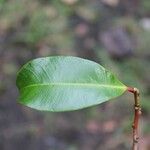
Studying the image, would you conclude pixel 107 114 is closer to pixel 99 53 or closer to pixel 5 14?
pixel 99 53

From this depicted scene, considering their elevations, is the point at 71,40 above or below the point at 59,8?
below

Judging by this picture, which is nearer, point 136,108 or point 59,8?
point 136,108

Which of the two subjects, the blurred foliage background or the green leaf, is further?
the blurred foliage background

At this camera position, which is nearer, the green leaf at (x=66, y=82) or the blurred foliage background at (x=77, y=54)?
the green leaf at (x=66, y=82)

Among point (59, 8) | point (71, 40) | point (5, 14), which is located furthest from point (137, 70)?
point (5, 14)
